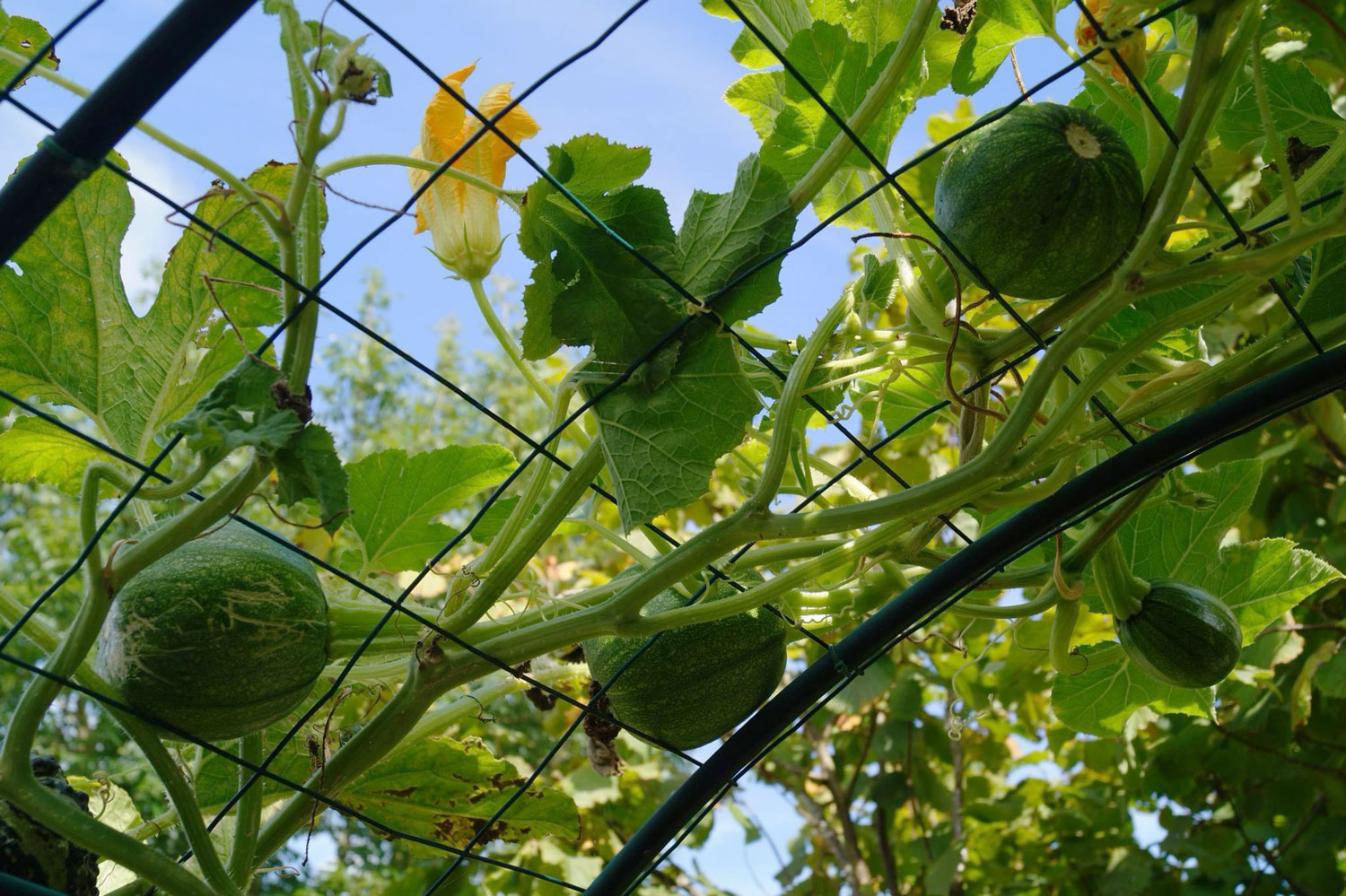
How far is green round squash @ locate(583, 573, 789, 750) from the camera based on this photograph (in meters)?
1.06

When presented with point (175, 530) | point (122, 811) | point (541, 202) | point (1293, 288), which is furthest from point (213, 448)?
point (1293, 288)

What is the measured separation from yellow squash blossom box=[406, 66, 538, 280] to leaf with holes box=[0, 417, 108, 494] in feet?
1.33

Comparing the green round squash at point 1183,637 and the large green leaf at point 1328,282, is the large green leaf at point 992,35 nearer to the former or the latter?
the large green leaf at point 1328,282

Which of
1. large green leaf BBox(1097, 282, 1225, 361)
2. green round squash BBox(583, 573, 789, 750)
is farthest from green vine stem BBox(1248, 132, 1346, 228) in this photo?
green round squash BBox(583, 573, 789, 750)

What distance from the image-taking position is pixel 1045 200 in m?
0.89

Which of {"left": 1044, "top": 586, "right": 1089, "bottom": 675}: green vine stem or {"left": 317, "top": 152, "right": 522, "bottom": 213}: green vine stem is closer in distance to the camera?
{"left": 317, "top": 152, "right": 522, "bottom": 213}: green vine stem

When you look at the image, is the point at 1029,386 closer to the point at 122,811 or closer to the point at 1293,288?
the point at 1293,288

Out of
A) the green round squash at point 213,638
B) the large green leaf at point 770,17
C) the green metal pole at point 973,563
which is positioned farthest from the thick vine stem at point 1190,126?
the green round squash at point 213,638

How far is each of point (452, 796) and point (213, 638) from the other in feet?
1.54

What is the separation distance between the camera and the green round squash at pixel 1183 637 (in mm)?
1021

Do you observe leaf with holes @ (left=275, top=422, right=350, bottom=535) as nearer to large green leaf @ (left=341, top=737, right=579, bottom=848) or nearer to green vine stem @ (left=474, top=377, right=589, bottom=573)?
green vine stem @ (left=474, top=377, right=589, bottom=573)

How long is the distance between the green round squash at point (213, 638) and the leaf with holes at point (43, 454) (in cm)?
27

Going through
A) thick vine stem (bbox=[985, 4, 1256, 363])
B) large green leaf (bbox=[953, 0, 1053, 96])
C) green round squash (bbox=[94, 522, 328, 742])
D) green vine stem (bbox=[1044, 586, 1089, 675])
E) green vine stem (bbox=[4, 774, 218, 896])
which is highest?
large green leaf (bbox=[953, 0, 1053, 96])

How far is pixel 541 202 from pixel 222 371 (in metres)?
0.42
